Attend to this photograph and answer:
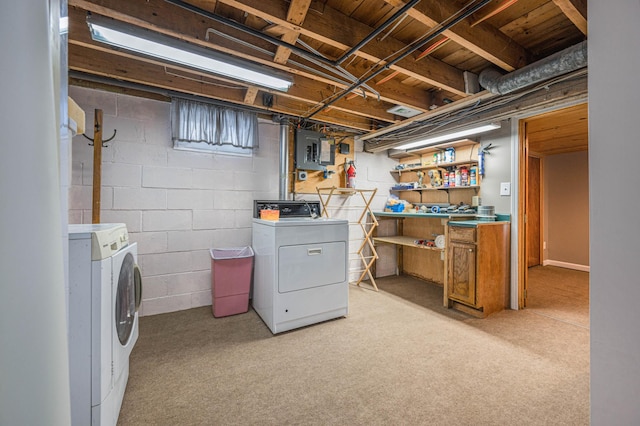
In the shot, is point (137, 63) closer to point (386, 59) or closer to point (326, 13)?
point (326, 13)

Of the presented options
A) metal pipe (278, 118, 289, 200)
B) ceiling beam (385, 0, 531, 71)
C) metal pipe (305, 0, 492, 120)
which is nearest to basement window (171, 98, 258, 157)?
metal pipe (278, 118, 289, 200)

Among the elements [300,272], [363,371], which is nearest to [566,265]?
[363,371]

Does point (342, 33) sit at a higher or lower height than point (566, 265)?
higher

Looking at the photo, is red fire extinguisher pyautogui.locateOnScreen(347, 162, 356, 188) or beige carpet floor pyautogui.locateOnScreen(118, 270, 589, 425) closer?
beige carpet floor pyautogui.locateOnScreen(118, 270, 589, 425)

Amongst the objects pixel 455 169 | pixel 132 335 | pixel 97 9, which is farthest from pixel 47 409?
pixel 455 169

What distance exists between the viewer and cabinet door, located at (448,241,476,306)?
2.65m

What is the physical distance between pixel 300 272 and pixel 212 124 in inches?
72.6

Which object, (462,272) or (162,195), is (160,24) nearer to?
(162,195)

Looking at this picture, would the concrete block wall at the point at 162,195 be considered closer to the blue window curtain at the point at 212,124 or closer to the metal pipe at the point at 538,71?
the blue window curtain at the point at 212,124

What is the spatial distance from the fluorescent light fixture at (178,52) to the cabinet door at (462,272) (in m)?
2.33

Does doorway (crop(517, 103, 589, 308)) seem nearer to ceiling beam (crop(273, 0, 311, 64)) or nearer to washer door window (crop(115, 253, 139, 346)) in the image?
ceiling beam (crop(273, 0, 311, 64))

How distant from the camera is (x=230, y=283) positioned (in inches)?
107

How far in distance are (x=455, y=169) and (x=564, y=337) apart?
2.08m

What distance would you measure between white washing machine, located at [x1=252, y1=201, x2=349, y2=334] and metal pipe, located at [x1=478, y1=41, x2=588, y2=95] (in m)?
1.80
